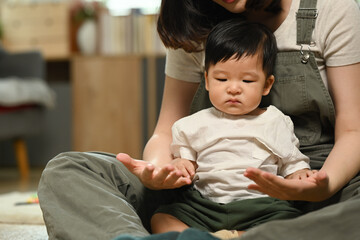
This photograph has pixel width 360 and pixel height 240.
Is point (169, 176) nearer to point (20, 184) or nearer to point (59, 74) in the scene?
point (20, 184)

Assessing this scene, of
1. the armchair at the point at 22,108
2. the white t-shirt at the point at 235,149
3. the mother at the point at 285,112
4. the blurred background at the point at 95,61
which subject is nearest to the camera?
the mother at the point at 285,112

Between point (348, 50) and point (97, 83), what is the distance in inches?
96.9

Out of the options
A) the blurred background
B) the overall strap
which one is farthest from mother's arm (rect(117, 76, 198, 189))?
the blurred background

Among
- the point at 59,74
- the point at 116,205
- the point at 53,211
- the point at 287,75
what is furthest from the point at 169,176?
the point at 59,74

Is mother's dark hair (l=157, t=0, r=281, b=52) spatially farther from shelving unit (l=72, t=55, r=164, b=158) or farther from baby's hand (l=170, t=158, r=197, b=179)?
shelving unit (l=72, t=55, r=164, b=158)

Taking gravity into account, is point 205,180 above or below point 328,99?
below

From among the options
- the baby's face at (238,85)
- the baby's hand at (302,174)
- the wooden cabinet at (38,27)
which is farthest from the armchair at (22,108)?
the baby's hand at (302,174)

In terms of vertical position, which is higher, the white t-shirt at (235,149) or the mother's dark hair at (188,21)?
the mother's dark hair at (188,21)

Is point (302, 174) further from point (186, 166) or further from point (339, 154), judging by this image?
point (186, 166)

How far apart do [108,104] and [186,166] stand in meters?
2.36

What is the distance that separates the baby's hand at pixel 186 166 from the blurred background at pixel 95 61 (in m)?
2.19

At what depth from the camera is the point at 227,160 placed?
3.35 feet

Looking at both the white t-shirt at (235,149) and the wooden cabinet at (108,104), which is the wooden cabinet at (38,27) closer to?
the wooden cabinet at (108,104)

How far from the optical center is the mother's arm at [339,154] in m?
0.85
